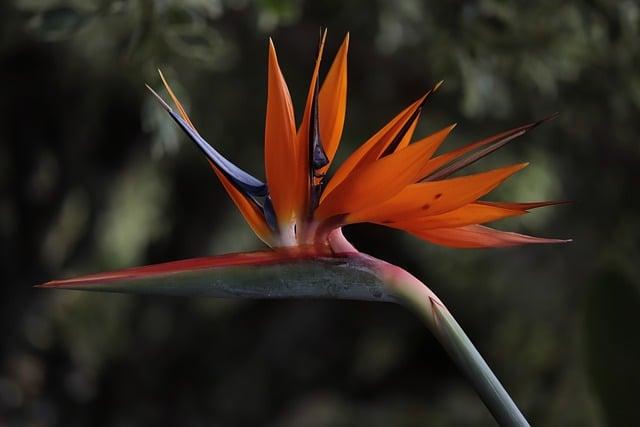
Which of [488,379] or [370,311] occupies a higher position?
[488,379]

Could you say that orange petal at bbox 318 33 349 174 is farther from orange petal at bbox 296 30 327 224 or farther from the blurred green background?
the blurred green background

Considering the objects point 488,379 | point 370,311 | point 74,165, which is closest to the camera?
point 488,379

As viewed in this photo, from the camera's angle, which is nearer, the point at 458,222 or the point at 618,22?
the point at 458,222

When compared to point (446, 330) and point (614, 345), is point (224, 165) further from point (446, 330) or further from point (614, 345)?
point (614, 345)

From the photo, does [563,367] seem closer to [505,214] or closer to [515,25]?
[515,25]

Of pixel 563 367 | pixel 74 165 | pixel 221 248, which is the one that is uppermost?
pixel 74 165

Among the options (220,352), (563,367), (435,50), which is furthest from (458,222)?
(220,352)

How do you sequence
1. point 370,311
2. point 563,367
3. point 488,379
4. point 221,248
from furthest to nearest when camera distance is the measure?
point 370,311
point 221,248
point 563,367
point 488,379

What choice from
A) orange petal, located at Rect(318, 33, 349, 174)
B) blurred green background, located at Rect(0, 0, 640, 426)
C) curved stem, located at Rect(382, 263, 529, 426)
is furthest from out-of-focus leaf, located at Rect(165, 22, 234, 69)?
curved stem, located at Rect(382, 263, 529, 426)
